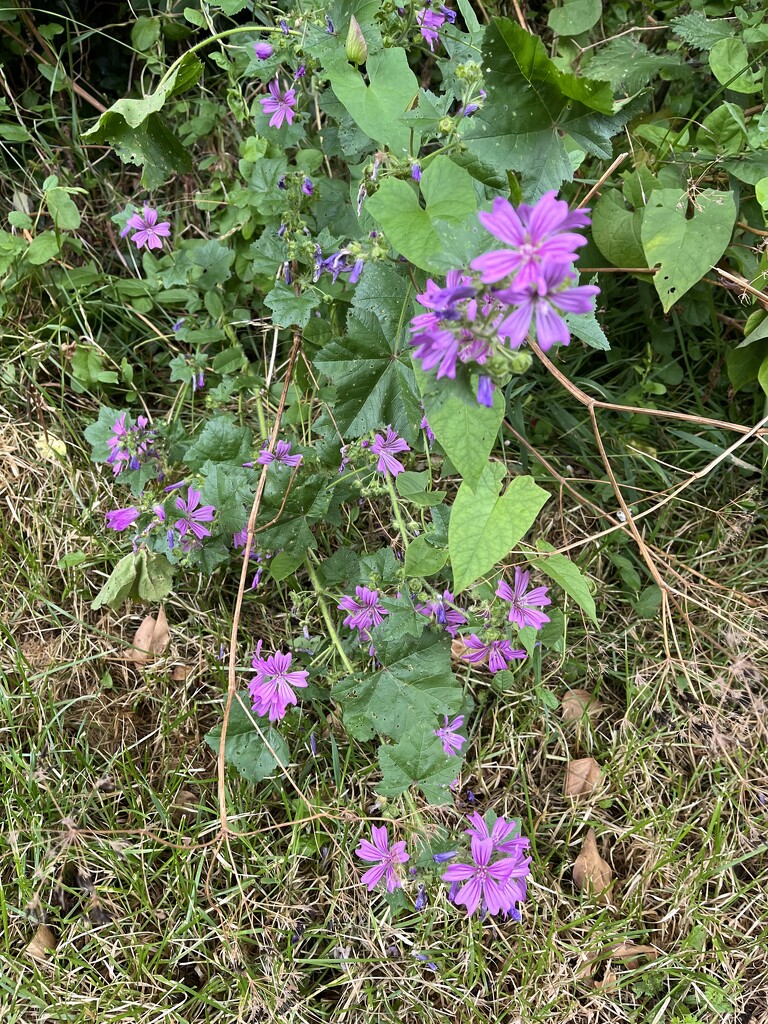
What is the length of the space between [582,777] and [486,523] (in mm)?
1269

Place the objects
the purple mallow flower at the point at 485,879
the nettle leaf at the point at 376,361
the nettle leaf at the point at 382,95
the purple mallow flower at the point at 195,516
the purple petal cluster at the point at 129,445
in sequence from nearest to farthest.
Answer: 1. the nettle leaf at the point at 382,95
2. the nettle leaf at the point at 376,361
3. the purple mallow flower at the point at 485,879
4. the purple mallow flower at the point at 195,516
5. the purple petal cluster at the point at 129,445

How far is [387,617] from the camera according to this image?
6.44ft

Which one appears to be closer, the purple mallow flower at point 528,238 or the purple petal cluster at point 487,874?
the purple mallow flower at point 528,238

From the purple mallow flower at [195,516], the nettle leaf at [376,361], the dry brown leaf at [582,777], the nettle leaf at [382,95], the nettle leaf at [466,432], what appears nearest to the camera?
the nettle leaf at [466,432]

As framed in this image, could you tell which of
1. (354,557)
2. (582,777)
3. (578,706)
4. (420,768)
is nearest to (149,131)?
(354,557)

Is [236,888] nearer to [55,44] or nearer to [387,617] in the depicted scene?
[387,617]

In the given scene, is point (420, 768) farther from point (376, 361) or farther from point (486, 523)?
point (376, 361)

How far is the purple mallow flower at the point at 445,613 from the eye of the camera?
6.50 ft

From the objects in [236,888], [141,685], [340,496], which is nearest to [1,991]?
[236,888]

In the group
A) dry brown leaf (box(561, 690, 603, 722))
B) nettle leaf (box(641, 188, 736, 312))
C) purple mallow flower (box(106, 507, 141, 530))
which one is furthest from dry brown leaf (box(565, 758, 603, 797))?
purple mallow flower (box(106, 507, 141, 530))

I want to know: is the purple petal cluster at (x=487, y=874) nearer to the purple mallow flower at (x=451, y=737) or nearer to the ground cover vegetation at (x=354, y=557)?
the ground cover vegetation at (x=354, y=557)

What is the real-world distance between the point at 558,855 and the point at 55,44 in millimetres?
3115

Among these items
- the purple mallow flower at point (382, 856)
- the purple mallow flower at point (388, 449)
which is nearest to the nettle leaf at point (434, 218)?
the purple mallow flower at point (388, 449)

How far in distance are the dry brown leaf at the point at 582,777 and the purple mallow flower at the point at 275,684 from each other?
36.3 inches
